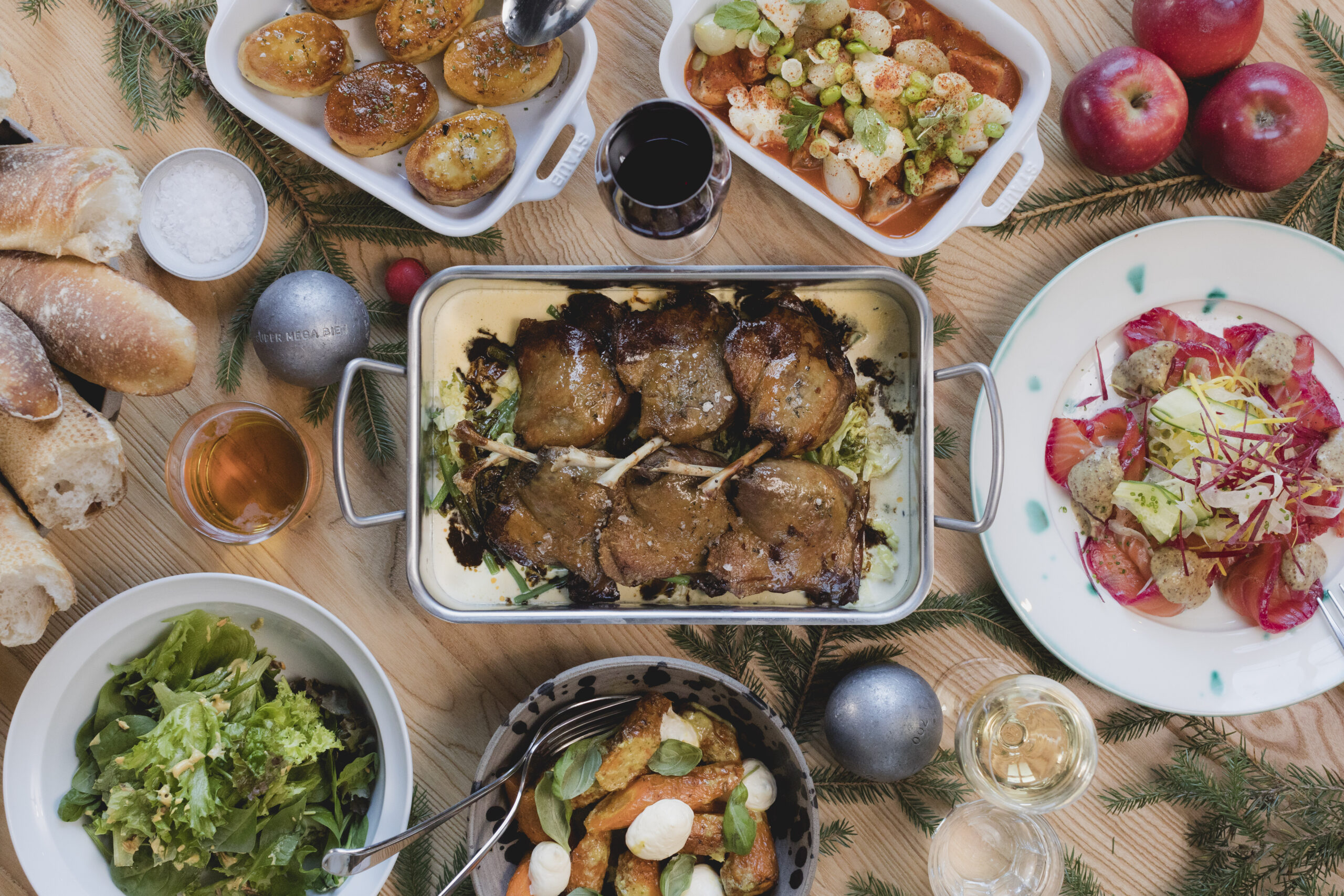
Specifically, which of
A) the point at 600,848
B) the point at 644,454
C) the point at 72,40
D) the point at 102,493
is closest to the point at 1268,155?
the point at 644,454

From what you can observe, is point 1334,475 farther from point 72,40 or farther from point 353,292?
point 72,40

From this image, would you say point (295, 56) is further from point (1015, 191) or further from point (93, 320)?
point (1015, 191)

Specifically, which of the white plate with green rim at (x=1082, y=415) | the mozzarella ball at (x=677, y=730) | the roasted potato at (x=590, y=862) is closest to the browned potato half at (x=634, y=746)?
the mozzarella ball at (x=677, y=730)

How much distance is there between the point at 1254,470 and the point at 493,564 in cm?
149

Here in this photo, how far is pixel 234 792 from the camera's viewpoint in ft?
5.28

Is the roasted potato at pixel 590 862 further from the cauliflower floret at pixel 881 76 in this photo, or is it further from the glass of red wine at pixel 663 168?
the cauliflower floret at pixel 881 76

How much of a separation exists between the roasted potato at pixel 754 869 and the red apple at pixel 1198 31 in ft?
5.49

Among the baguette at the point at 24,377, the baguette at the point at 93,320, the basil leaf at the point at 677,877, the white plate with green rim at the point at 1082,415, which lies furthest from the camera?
the white plate with green rim at the point at 1082,415

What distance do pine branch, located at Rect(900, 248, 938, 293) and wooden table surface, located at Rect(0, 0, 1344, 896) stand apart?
2cm

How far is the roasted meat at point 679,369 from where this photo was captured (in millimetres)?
1665

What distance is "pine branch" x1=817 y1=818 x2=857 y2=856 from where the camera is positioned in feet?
5.92

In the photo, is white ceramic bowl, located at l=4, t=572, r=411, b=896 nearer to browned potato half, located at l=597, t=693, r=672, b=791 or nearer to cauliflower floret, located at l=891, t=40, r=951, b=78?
browned potato half, located at l=597, t=693, r=672, b=791

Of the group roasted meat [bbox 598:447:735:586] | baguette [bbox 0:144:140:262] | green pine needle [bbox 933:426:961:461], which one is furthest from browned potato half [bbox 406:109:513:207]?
green pine needle [bbox 933:426:961:461]

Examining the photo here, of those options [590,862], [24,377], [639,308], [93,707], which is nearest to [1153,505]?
[639,308]
